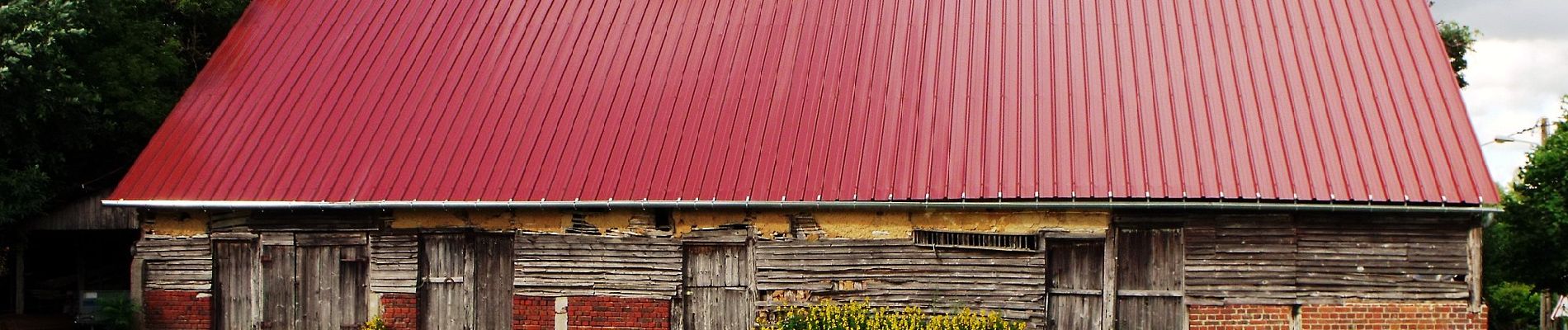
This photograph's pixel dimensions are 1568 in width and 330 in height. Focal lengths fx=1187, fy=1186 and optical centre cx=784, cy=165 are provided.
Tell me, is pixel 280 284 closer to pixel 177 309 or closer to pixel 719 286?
pixel 177 309

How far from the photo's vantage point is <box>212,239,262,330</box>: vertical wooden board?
45.8 ft

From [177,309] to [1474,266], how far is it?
14.0 m

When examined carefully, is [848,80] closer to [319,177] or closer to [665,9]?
[665,9]

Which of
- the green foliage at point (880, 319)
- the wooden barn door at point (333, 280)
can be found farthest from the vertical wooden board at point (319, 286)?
the green foliage at point (880, 319)

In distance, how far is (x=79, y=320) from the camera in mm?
14594

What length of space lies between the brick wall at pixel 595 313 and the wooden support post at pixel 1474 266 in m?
7.95

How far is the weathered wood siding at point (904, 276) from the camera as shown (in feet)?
39.3

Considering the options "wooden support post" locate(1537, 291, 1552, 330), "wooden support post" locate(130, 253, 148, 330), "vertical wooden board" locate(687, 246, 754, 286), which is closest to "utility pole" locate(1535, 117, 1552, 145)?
"wooden support post" locate(1537, 291, 1552, 330)

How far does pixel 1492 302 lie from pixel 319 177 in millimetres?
24985

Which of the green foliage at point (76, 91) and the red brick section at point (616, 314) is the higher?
the green foliage at point (76, 91)

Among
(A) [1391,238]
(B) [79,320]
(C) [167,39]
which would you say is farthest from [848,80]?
(C) [167,39]

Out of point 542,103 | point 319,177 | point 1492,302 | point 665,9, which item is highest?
point 665,9

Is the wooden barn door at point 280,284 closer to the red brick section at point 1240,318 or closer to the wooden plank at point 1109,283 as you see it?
the wooden plank at point 1109,283

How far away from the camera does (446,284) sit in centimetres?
1340
